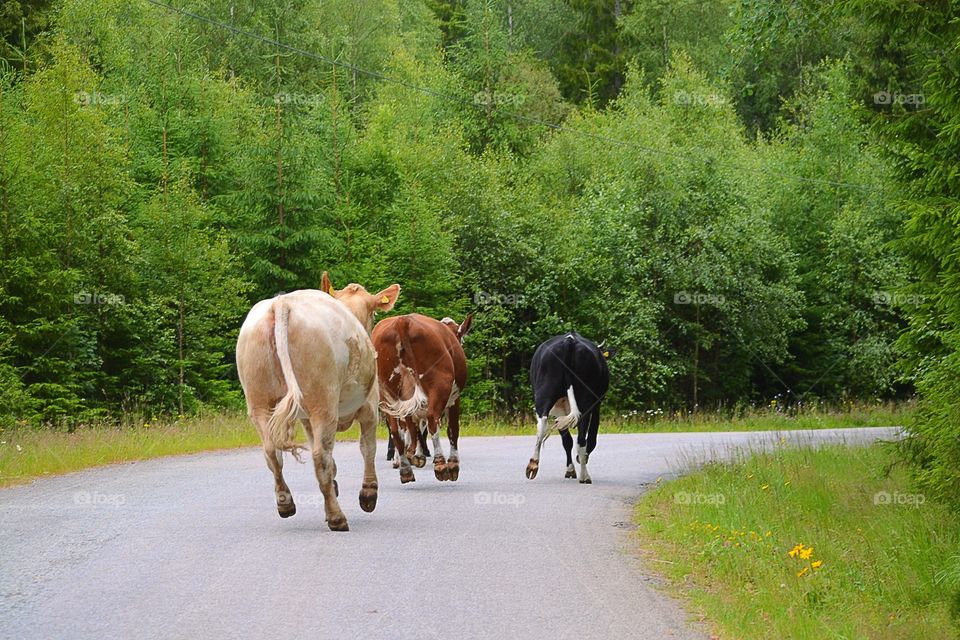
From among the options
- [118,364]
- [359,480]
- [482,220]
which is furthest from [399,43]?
[359,480]

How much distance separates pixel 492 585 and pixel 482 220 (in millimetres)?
28639

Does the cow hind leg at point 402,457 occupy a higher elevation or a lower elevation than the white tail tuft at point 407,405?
lower

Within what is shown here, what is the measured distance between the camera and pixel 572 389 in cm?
1542

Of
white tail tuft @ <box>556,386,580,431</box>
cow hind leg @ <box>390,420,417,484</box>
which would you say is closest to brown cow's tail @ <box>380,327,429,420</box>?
cow hind leg @ <box>390,420,417,484</box>

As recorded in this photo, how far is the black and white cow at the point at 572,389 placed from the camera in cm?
1522

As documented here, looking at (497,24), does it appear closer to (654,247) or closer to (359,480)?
(654,247)

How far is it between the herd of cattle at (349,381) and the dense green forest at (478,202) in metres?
4.33

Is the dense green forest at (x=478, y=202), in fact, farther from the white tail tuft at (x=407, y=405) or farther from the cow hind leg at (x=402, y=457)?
the cow hind leg at (x=402, y=457)

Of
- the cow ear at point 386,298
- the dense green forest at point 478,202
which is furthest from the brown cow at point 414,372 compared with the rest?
the dense green forest at point 478,202

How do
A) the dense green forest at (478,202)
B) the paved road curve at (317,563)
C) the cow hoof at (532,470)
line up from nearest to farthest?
the paved road curve at (317,563) < the cow hoof at (532,470) < the dense green forest at (478,202)

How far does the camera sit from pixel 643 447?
22094 mm

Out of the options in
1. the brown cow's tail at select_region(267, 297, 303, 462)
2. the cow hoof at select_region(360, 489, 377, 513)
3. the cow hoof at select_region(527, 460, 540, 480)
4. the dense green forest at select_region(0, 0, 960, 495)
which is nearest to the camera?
the brown cow's tail at select_region(267, 297, 303, 462)

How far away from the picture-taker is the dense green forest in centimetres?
2464

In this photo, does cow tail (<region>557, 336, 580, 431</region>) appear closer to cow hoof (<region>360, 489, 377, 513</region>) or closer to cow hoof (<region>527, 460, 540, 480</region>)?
cow hoof (<region>527, 460, 540, 480</region>)
